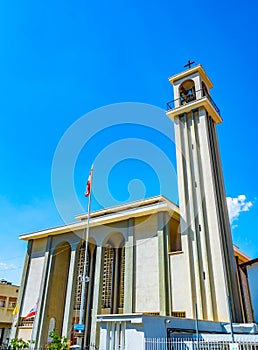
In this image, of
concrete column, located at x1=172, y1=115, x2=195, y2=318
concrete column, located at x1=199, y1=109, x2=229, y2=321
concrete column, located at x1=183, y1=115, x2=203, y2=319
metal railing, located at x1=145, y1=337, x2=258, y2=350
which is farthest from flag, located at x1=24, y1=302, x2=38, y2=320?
metal railing, located at x1=145, y1=337, x2=258, y2=350

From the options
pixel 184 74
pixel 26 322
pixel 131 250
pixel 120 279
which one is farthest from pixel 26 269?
pixel 184 74

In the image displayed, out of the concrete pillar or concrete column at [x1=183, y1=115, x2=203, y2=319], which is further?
the concrete pillar

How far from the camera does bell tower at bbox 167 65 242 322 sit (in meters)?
17.3

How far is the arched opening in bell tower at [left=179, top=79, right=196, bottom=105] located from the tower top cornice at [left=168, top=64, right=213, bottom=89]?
1.84 feet

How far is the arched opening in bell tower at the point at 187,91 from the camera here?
2504 cm

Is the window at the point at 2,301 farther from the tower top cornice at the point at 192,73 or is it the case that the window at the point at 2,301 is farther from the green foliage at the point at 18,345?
the tower top cornice at the point at 192,73

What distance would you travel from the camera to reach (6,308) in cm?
3906

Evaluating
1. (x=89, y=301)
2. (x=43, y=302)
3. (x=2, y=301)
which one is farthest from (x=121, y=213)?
(x=2, y=301)

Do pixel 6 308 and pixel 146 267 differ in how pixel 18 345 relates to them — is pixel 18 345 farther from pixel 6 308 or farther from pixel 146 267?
pixel 6 308

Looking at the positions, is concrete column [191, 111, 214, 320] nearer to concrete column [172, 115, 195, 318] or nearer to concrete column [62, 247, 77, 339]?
concrete column [172, 115, 195, 318]

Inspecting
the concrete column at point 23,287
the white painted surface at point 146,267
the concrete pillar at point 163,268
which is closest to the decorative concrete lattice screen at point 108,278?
the white painted surface at point 146,267

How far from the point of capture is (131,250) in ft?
68.2

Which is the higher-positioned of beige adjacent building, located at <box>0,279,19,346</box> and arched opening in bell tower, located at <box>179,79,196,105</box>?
arched opening in bell tower, located at <box>179,79,196,105</box>

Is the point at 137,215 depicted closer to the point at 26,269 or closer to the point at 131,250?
the point at 131,250
